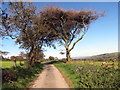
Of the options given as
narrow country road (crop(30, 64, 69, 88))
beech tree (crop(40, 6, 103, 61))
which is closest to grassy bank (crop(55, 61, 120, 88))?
narrow country road (crop(30, 64, 69, 88))

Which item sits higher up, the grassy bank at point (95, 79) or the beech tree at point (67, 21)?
the beech tree at point (67, 21)

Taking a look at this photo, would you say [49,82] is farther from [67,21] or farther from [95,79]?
[67,21]

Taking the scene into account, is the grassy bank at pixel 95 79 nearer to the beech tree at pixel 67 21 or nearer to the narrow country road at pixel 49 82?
the narrow country road at pixel 49 82

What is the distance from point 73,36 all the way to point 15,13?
756 inches

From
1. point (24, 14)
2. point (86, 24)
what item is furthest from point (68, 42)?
point (24, 14)

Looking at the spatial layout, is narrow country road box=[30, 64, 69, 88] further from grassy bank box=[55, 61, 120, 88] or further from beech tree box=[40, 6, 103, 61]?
beech tree box=[40, 6, 103, 61]

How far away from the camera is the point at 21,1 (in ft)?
56.4

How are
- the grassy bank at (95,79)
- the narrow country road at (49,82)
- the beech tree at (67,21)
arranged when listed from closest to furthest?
1. the grassy bank at (95,79)
2. the narrow country road at (49,82)
3. the beech tree at (67,21)

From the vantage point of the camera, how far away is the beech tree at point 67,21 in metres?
28.1

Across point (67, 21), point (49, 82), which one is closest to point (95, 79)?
point (49, 82)

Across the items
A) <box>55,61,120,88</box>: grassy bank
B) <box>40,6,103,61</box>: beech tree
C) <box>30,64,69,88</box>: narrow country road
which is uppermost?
<box>40,6,103,61</box>: beech tree

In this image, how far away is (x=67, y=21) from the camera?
97.9 ft

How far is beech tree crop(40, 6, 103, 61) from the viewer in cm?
2807

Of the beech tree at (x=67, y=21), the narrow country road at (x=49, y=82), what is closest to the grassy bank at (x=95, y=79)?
the narrow country road at (x=49, y=82)
